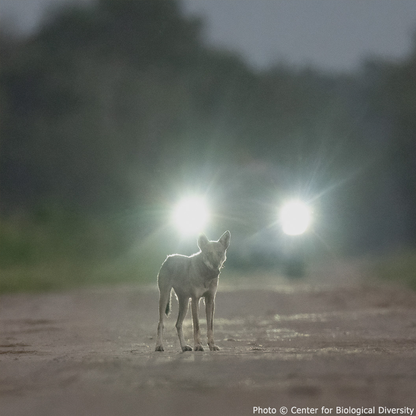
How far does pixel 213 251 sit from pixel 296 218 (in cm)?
1425

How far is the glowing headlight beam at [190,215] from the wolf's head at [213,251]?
10.5 metres

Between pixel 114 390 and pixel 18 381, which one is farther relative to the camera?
pixel 18 381

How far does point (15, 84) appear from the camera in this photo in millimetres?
20344

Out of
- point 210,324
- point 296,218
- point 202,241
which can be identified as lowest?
point 210,324

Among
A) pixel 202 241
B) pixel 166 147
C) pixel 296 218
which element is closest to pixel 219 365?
pixel 202 241

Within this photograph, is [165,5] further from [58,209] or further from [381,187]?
[58,209]

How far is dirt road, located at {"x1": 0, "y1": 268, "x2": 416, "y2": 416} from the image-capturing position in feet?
18.7

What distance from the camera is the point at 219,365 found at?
7.09 m

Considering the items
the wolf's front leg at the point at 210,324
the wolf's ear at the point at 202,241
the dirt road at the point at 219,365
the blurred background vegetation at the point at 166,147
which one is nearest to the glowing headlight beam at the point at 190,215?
the blurred background vegetation at the point at 166,147

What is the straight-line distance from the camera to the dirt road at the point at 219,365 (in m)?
5.71

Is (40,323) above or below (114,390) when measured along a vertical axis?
above

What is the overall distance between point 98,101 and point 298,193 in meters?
5.59

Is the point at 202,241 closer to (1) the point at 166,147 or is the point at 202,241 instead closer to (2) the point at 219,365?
(2) the point at 219,365

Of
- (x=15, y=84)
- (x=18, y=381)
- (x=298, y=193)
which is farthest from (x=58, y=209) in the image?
(x=18, y=381)
